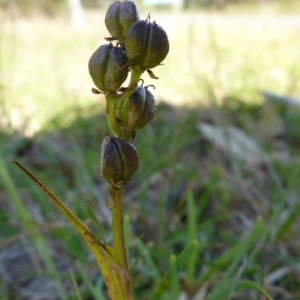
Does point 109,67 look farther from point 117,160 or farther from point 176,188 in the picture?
point 176,188

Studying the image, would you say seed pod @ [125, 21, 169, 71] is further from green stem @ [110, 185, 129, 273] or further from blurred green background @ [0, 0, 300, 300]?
blurred green background @ [0, 0, 300, 300]

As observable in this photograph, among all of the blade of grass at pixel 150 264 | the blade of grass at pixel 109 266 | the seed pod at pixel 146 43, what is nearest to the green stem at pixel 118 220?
the blade of grass at pixel 109 266

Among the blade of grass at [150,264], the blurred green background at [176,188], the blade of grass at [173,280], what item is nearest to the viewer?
the blade of grass at [173,280]

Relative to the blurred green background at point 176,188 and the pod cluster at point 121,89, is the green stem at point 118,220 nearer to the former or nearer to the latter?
the pod cluster at point 121,89

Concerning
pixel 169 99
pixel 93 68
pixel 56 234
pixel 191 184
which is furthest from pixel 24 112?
pixel 93 68

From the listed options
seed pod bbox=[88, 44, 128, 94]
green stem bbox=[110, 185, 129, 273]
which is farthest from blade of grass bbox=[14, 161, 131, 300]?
seed pod bbox=[88, 44, 128, 94]

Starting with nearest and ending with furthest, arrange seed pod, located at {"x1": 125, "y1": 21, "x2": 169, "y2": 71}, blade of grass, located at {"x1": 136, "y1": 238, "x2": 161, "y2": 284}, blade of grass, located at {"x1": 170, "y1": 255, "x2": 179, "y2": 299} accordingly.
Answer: seed pod, located at {"x1": 125, "y1": 21, "x2": 169, "y2": 71}, blade of grass, located at {"x1": 170, "y1": 255, "x2": 179, "y2": 299}, blade of grass, located at {"x1": 136, "y1": 238, "x2": 161, "y2": 284}

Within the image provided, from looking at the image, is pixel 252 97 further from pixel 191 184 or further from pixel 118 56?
pixel 118 56

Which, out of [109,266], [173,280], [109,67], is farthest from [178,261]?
[109,67]
